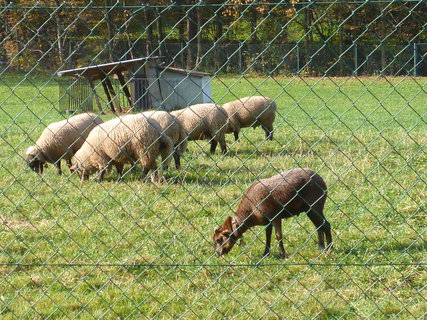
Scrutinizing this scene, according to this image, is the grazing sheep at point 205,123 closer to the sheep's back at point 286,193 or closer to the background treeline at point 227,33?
the background treeline at point 227,33

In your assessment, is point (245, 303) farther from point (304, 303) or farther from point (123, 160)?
point (123, 160)

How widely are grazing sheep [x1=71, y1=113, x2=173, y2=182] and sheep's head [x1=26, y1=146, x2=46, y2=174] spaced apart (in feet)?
2.81

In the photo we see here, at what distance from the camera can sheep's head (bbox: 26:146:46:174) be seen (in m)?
10.5

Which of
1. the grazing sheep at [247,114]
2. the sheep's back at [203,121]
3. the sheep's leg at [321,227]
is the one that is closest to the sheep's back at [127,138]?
the sheep's back at [203,121]

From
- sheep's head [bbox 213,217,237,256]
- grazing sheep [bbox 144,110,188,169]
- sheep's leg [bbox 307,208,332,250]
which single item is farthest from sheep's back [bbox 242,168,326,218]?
grazing sheep [bbox 144,110,188,169]

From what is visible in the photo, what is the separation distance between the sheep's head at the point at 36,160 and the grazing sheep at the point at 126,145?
86cm

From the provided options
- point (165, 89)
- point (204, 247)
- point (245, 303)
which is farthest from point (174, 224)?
point (165, 89)

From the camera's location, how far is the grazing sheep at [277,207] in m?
6.00

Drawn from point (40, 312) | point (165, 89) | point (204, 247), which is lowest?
point (165, 89)

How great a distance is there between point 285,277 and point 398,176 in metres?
3.80

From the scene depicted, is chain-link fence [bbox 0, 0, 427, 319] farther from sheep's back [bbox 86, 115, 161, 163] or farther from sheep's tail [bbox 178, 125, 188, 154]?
sheep's tail [bbox 178, 125, 188, 154]

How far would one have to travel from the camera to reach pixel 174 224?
7.00m

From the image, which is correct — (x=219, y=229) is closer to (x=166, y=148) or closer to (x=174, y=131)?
(x=166, y=148)

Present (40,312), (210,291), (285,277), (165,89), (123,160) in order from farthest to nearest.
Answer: (165,89)
(123,160)
(285,277)
(210,291)
(40,312)
